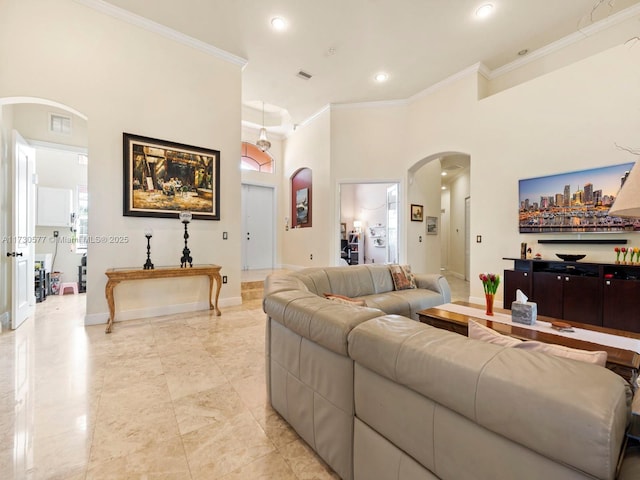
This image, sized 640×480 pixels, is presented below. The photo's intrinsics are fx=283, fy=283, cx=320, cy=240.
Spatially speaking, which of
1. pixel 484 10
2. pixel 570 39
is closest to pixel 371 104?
pixel 484 10

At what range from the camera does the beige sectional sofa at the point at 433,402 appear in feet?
2.07

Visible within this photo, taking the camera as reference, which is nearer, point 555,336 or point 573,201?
point 555,336

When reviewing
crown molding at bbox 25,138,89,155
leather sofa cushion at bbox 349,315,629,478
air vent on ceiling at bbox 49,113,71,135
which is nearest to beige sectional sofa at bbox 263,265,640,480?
leather sofa cushion at bbox 349,315,629,478

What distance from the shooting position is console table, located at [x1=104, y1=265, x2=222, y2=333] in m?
3.34

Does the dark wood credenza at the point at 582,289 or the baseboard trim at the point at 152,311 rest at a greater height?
the dark wood credenza at the point at 582,289

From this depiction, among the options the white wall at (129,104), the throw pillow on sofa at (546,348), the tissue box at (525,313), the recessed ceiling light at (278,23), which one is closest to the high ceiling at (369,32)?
the recessed ceiling light at (278,23)

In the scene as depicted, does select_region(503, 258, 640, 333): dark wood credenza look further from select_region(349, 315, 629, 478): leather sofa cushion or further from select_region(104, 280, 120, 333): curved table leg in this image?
select_region(104, 280, 120, 333): curved table leg

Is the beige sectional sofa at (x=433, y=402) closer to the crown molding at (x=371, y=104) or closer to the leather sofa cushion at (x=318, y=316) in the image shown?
the leather sofa cushion at (x=318, y=316)

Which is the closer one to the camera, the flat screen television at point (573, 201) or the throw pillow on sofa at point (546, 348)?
the throw pillow on sofa at point (546, 348)

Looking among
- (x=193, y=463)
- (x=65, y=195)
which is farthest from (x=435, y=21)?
(x=65, y=195)

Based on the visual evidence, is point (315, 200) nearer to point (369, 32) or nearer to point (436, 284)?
point (369, 32)

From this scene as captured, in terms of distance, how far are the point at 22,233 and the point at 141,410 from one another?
3520 mm

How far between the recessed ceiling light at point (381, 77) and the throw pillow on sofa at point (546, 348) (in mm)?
5029

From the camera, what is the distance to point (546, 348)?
984 mm
